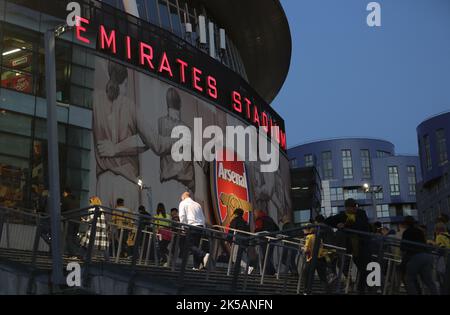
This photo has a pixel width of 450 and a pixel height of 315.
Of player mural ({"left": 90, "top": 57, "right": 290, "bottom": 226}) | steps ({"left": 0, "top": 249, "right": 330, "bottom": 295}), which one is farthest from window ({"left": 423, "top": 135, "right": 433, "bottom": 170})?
steps ({"left": 0, "top": 249, "right": 330, "bottom": 295})

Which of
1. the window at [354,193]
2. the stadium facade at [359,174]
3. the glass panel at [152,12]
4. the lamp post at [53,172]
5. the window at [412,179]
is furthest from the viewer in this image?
the window at [354,193]

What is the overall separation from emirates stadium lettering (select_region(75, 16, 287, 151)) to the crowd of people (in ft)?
47.3

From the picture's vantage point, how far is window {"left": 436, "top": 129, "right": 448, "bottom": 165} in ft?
339

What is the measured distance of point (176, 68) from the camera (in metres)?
33.3

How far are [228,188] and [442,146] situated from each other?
76459 millimetres

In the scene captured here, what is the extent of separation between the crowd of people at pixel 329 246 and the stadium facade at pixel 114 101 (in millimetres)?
8593

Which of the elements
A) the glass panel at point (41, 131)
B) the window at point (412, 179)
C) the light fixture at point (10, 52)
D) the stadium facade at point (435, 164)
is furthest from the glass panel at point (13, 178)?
the window at point (412, 179)

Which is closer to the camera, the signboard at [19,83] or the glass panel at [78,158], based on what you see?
the signboard at [19,83]

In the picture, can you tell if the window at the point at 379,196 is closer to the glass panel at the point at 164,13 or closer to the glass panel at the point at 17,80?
the glass panel at the point at 164,13

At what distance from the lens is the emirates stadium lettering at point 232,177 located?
3456 centimetres

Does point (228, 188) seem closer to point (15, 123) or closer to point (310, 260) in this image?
point (15, 123)

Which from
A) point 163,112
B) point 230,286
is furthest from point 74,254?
point 163,112

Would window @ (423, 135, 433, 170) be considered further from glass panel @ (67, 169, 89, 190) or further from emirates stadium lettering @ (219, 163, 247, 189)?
glass panel @ (67, 169, 89, 190)

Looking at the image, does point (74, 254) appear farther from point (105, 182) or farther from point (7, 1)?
point (7, 1)
